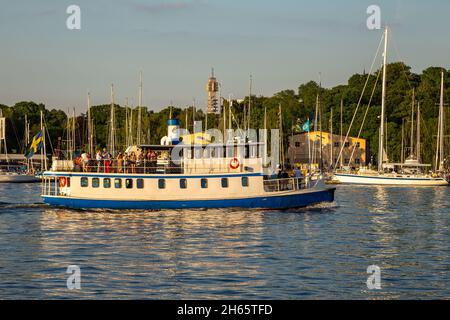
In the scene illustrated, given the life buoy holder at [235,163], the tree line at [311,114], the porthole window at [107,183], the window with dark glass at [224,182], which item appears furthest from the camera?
the tree line at [311,114]

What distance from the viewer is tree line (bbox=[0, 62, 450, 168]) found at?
14862 cm

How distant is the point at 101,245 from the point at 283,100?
148569mm

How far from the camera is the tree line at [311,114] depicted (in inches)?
5851

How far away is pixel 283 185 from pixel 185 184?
23.2 feet

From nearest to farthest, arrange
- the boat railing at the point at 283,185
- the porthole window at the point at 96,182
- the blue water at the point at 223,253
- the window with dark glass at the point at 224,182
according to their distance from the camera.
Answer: the blue water at the point at 223,253, the window with dark glass at the point at 224,182, the porthole window at the point at 96,182, the boat railing at the point at 283,185

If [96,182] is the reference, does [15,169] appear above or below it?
below

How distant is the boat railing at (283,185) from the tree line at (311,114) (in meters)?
76.6

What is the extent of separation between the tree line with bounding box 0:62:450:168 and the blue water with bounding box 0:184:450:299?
85054 mm

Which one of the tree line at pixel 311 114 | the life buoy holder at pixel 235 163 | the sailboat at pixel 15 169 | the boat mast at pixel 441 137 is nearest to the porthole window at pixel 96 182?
the life buoy holder at pixel 235 163

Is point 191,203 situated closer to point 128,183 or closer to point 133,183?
point 133,183

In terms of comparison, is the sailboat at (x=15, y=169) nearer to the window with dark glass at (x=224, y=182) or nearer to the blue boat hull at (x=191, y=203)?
the blue boat hull at (x=191, y=203)

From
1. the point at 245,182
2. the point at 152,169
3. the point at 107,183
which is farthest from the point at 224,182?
the point at 107,183

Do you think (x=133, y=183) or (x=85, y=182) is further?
(x=85, y=182)

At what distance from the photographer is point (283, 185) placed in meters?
56.6
